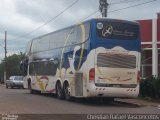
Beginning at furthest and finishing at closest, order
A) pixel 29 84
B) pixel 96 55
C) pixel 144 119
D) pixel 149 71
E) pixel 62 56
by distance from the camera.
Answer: pixel 149 71 < pixel 29 84 < pixel 62 56 < pixel 96 55 < pixel 144 119

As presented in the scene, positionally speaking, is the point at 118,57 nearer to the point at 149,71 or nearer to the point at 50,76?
the point at 50,76

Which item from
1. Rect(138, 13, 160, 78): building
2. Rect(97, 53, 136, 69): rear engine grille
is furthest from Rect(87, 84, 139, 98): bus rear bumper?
Rect(138, 13, 160, 78): building

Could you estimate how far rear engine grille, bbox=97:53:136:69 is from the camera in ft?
71.9

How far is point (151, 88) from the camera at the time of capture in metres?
26.2

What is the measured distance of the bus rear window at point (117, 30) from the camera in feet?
72.5

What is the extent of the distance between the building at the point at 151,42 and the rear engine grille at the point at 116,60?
52.5 feet

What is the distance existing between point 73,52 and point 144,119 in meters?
9.08

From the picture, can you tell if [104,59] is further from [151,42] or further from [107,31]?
[151,42]

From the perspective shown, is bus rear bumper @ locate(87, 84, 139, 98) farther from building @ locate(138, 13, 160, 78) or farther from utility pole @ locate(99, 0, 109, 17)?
building @ locate(138, 13, 160, 78)

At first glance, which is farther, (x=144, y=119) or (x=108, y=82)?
(x=108, y=82)

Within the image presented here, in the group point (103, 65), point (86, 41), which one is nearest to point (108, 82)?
point (103, 65)

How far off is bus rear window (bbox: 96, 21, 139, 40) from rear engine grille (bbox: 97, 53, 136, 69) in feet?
2.91

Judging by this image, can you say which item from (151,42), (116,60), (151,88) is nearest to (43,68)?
(151,88)

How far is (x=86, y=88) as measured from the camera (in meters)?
22.1
